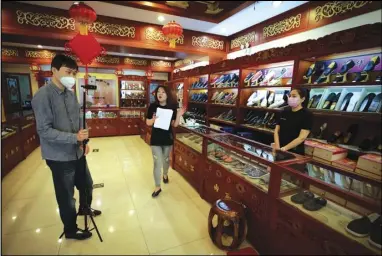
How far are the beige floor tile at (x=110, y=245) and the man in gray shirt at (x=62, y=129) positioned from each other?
5.1 inches

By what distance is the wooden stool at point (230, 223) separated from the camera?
67.2 inches

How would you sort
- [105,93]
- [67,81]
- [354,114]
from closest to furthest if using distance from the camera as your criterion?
1. [67,81]
2. [354,114]
3. [105,93]

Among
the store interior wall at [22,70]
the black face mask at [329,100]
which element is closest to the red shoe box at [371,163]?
the black face mask at [329,100]

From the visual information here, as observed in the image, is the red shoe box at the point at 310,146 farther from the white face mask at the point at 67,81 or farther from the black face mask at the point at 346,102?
the white face mask at the point at 67,81

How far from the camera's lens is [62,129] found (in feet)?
5.40

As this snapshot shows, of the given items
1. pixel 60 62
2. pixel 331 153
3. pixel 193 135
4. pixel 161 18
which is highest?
pixel 161 18

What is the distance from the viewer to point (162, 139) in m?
2.57

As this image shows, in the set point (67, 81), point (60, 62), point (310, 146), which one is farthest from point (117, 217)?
point (310, 146)

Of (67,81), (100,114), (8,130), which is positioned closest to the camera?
(67,81)

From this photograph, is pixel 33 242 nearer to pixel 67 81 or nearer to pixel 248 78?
pixel 67 81

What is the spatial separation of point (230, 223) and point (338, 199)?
35.3 inches

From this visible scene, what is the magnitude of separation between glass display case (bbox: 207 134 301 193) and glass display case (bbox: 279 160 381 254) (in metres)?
0.12

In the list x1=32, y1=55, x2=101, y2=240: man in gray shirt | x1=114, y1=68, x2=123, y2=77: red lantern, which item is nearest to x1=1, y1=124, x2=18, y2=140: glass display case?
x1=32, y1=55, x2=101, y2=240: man in gray shirt

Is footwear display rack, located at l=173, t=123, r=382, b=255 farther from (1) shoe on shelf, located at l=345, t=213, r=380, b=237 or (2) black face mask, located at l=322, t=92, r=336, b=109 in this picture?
(2) black face mask, located at l=322, t=92, r=336, b=109
